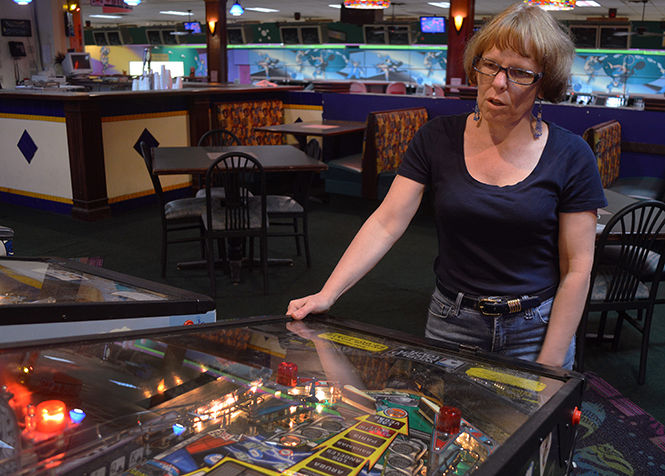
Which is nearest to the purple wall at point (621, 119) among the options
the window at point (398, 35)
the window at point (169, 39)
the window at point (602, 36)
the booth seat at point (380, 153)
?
the booth seat at point (380, 153)

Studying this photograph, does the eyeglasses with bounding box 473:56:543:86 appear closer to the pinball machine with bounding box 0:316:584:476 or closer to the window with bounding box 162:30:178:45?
the pinball machine with bounding box 0:316:584:476

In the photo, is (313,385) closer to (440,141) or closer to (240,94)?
(440,141)

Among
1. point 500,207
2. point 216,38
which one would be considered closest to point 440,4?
point 216,38

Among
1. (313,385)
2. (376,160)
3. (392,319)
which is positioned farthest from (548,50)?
(376,160)

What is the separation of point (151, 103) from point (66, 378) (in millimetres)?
Answer: 5742

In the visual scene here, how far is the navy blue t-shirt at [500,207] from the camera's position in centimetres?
136

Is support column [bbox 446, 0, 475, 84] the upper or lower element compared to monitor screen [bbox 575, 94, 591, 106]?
upper

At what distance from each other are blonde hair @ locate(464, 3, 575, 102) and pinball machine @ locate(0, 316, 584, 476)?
1.95 ft

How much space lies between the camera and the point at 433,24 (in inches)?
563

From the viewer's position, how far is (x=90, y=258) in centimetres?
471

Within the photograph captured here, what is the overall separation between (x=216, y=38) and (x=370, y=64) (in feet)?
16.7

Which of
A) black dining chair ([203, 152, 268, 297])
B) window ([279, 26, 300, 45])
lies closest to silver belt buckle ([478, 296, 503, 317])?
black dining chair ([203, 152, 268, 297])

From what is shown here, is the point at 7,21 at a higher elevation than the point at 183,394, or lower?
higher

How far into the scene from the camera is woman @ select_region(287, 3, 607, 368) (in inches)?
51.1
